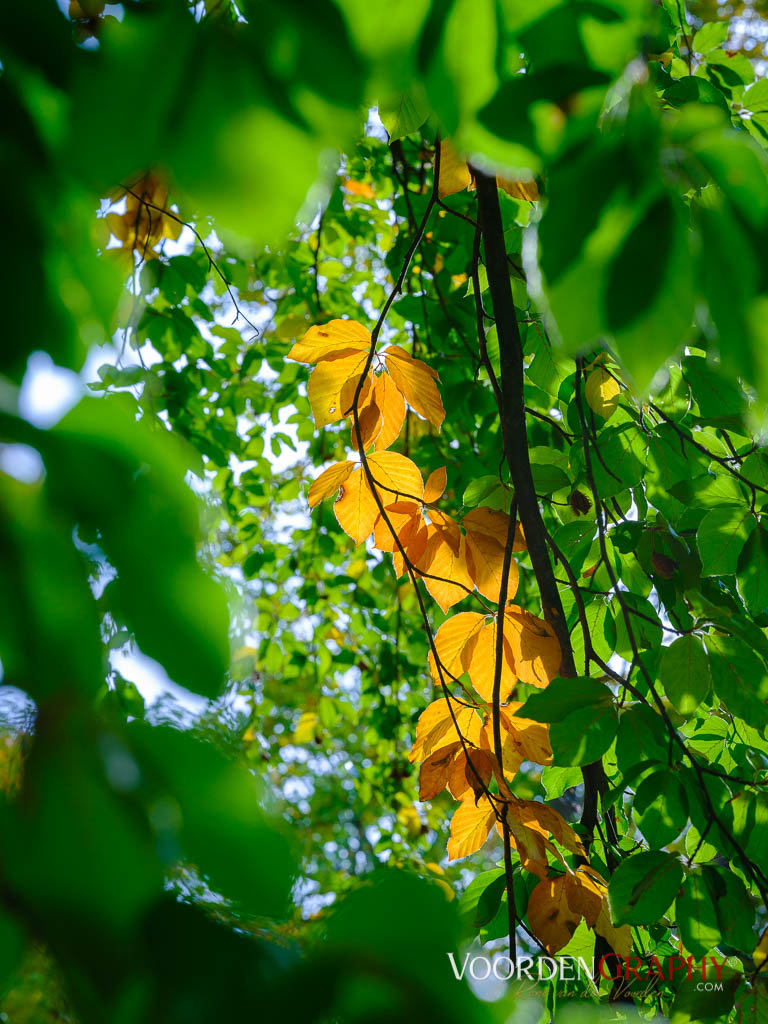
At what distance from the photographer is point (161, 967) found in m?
0.21

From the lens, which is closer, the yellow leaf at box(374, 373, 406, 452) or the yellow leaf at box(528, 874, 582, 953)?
the yellow leaf at box(528, 874, 582, 953)

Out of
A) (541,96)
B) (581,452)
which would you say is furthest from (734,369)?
(581,452)

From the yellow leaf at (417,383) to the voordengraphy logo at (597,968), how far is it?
591 millimetres

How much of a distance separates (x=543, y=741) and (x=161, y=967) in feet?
2.01

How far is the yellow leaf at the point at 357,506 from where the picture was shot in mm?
851

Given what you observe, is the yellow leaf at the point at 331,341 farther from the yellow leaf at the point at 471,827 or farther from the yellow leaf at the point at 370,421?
the yellow leaf at the point at 471,827

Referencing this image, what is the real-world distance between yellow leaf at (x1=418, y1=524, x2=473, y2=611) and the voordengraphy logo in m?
0.38

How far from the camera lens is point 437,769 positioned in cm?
77

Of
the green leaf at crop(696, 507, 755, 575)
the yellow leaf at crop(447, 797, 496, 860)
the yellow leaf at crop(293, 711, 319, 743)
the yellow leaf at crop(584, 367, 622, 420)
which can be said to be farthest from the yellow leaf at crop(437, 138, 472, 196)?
the yellow leaf at crop(293, 711, 319, 743)

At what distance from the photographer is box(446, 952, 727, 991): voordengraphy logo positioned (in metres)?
0.78

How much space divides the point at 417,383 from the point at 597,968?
0.72m

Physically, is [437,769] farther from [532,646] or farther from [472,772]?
[532,646]

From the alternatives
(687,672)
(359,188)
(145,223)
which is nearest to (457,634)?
(687,672)

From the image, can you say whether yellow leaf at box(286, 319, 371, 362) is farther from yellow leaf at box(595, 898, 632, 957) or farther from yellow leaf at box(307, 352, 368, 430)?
yellow leaf at box(595, 898, 632, 957)
